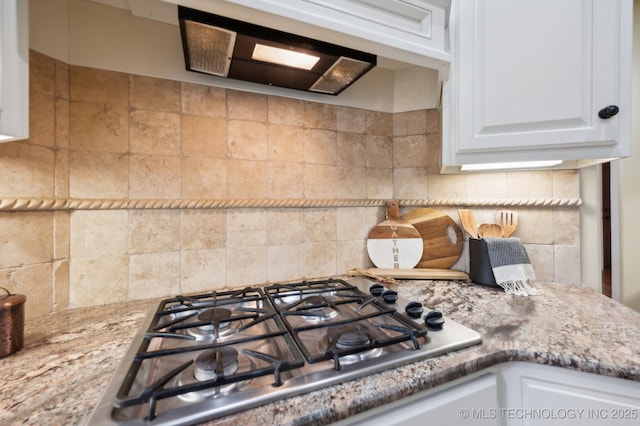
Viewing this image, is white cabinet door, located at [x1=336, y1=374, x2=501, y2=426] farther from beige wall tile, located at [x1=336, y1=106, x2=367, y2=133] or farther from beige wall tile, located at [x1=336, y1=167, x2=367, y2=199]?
beige wall tile, located at [x1=336, y1=106, x2=367, y2=133]

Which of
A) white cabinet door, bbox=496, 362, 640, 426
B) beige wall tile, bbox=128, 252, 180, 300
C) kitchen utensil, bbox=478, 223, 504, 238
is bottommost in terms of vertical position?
white cabinet door, bbox=496, 362, 640, 426

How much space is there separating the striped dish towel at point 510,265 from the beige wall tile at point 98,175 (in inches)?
51.4

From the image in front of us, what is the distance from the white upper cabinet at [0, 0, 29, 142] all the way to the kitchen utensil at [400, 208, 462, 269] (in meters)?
1.27

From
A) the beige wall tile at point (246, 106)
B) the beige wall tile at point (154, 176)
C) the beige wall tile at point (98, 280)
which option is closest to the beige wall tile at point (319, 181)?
the beige wall tile at point (246, 106)

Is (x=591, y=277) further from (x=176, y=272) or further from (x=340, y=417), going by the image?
(x=176, y=272)

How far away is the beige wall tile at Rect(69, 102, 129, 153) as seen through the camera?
850 millimetres

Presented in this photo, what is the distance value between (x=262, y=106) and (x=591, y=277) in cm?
144

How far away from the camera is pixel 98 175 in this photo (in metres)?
0.87

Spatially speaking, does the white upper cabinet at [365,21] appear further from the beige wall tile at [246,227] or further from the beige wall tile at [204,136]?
the beige wall tile at [246,227]

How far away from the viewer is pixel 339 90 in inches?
43.8

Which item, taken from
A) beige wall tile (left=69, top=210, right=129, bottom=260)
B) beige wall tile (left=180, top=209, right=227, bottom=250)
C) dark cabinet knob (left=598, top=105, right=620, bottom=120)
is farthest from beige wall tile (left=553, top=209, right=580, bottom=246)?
beige wall tile (left=69, top=210, right=129, bottom=260)

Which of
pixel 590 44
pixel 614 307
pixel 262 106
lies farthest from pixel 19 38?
pixel 614 307

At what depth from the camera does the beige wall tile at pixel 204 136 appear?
3.21 feet

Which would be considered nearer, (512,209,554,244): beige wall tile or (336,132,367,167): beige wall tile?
(512,209,554,244): beige wall tile
